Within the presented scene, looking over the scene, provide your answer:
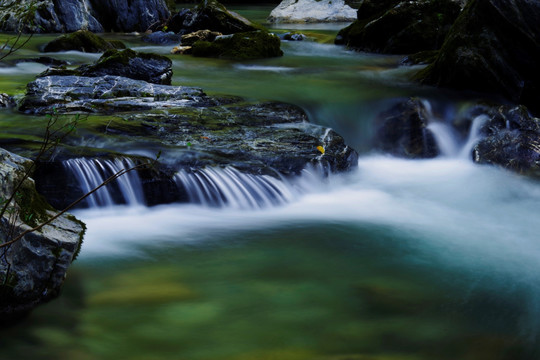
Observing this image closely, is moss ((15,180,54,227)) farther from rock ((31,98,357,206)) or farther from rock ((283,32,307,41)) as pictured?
rock ((283,32,307,41))

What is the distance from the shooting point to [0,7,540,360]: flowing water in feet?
12.9

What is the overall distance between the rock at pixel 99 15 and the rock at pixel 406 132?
48.8ft

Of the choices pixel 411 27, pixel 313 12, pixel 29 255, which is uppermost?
pixel 313 12

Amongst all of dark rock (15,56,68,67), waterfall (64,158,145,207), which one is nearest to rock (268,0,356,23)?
dark rock (15,56,68,67)

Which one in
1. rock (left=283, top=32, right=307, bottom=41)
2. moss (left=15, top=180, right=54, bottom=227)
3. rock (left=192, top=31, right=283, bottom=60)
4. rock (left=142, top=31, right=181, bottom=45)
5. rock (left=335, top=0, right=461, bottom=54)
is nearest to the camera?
moss (left=15, top=180, right=54, bottom=227)

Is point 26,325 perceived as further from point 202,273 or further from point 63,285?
point 202,273

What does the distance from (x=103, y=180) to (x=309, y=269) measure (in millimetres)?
2674

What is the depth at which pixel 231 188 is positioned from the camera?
22.7 feet

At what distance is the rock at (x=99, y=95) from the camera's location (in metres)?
8.48

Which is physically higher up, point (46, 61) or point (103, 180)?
point (46, 61)

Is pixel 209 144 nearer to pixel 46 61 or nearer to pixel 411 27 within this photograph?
pixel 46 61

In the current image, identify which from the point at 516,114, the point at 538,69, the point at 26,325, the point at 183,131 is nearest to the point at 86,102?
the point at 183,131

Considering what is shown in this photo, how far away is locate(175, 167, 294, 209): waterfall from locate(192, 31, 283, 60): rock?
8748 millimetres

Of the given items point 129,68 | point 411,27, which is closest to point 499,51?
point 411,27
